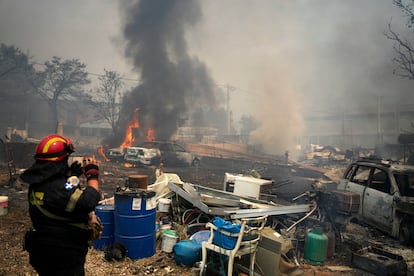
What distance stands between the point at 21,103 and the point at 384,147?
37.5m

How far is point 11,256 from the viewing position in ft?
14.8

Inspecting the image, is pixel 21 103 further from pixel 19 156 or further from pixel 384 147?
pixel 384 147

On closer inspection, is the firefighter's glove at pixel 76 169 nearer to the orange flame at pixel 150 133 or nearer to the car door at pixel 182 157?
the car door at pixel 182 157

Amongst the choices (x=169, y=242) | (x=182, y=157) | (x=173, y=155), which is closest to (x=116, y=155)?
(x=173, y=155)

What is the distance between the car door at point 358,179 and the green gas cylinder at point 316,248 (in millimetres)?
2134

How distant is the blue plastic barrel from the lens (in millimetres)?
4625

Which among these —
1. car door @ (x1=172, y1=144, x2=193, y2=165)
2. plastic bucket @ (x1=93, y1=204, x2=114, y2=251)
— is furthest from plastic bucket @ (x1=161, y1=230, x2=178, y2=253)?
car door @ (x1=172, y1=144, x2=193, y2=165)

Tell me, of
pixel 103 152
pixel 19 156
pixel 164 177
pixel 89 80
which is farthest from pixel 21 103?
pixel 164 177

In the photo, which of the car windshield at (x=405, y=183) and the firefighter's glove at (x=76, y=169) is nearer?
the firefighter's glove at (x=76, y=169)

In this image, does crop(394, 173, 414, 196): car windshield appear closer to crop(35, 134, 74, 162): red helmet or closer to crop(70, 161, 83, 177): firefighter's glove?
crop(70, 161, 83, 177): firefighter's glove

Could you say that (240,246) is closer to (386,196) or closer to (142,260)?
(142,260)

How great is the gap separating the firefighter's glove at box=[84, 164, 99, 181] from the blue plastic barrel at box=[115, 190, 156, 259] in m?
2.13

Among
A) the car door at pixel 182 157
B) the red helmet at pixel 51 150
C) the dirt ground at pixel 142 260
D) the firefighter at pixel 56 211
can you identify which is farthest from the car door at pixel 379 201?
the car door at pixel 182 157

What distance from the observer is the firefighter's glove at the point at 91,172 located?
8.23 ft
